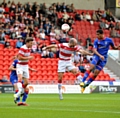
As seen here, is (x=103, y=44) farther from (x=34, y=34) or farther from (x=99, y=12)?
(x=99, y=12)

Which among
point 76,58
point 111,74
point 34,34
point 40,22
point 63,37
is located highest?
point 40,22

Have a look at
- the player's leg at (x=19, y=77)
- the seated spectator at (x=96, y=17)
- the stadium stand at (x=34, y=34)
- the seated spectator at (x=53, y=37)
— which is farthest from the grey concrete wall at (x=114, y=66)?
the player's leg at (x=19, y=77)

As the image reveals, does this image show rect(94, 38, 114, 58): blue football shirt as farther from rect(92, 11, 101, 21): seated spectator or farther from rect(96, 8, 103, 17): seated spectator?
rect(96, 8, 103, 17): seated spectator

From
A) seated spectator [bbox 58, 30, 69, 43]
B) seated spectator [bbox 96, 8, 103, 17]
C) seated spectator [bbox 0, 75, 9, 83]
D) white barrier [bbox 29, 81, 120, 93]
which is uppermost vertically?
seated spectator [bbox 96, 8, 103, 17]

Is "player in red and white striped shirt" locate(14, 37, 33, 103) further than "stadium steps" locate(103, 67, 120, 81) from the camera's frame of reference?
No

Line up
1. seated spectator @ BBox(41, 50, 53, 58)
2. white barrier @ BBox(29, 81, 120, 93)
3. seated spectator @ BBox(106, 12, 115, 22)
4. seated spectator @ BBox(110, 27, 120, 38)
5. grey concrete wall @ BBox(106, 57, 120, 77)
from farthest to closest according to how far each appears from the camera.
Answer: seated spectator @ BBox(106, 12, 115, 22) → seated spectator @ BBox(110, 27, 120, 38) → grey concrete wall @ BBox(106, 57, 120, 77) → seated spectator @ BBox(41, 50, 53, 58) → white barrier @ BBox(29, 81, 120, 93)

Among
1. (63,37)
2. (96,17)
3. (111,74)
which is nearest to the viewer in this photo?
(111,74)

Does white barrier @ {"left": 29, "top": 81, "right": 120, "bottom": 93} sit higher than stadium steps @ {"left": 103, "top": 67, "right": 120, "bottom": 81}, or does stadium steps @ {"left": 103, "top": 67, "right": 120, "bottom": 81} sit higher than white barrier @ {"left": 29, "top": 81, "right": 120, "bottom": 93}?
white barrier @ {"left": 29, "top": 81, "right": 120, "bottom": 93}

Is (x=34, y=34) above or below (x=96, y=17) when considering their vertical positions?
below

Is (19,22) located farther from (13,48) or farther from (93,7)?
(93,7)

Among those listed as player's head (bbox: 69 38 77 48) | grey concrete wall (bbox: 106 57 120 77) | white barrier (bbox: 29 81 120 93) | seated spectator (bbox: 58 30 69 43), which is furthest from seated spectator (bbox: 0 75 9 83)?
player's head (bbox: 69 38 77 48)

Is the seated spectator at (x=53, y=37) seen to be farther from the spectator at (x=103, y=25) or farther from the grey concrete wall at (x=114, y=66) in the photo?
the spectator at (x=103, y=25)

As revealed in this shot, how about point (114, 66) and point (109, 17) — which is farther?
point (109, 17)

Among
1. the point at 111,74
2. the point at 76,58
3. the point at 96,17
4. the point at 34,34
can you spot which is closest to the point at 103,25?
the point at 96,17
